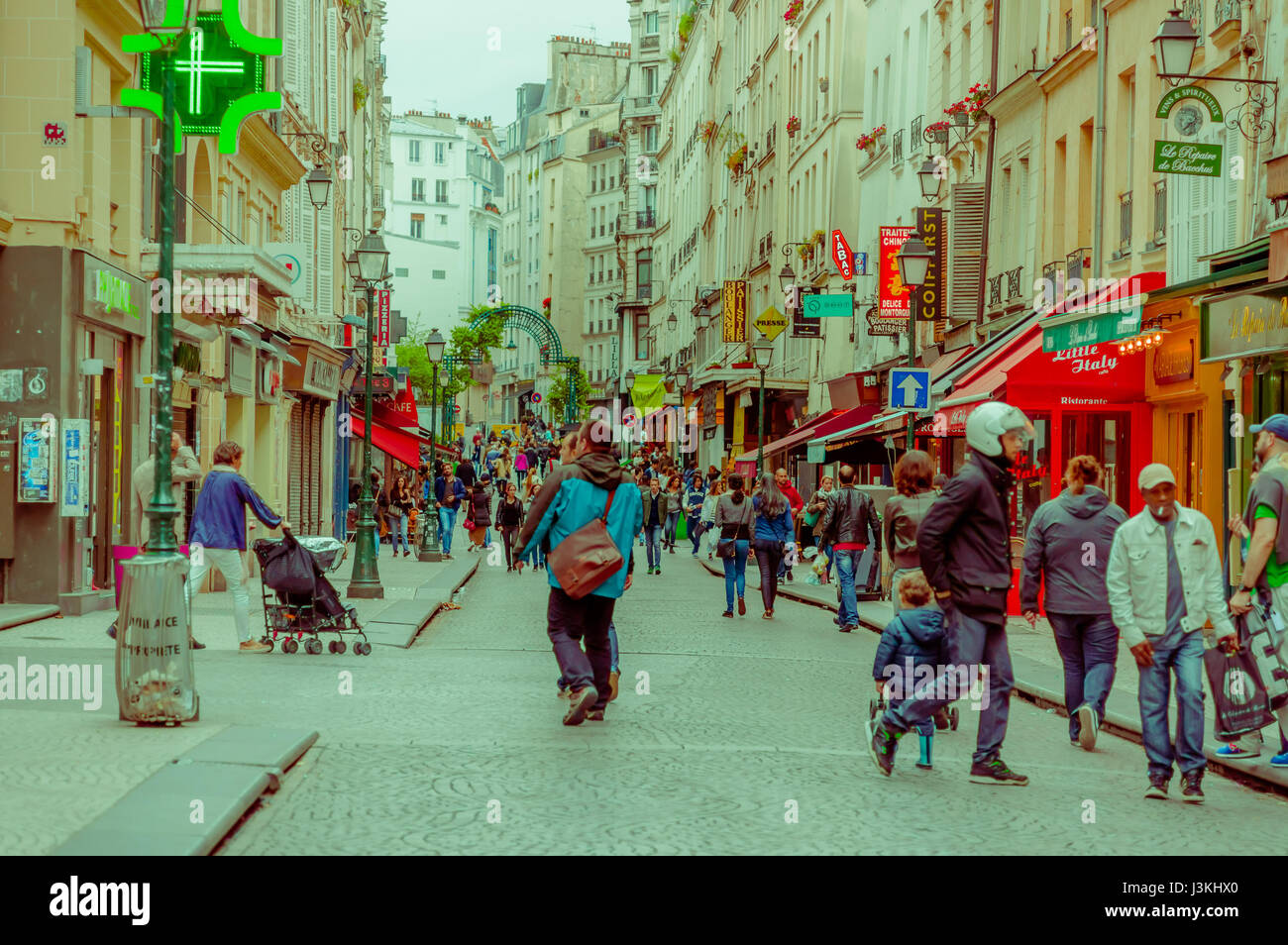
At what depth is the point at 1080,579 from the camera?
426 inches

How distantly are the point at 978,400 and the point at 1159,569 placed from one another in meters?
11.0

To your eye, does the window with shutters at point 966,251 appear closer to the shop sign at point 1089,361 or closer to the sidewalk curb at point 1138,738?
the shop sign at point 1089,361

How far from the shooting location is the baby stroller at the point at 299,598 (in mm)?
15117

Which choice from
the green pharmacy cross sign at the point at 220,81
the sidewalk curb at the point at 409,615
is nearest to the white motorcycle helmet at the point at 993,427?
the sidewalk curb at the point at 409,615

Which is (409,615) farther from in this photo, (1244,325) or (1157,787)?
(1157,787)

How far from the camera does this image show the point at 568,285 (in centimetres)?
12838

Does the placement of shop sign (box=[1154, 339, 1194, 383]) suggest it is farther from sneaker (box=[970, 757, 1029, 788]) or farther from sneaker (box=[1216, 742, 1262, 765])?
sneaker (box=[970, 757, 1029, 788])

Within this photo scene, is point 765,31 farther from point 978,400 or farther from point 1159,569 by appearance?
point 1159,569

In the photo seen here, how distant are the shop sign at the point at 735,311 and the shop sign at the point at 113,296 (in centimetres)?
3689

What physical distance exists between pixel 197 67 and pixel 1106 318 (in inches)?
403

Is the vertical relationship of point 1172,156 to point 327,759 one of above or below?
above

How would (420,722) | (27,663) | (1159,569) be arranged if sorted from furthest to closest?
1. (27,663)
2. (420,722)
3. (1159,569)

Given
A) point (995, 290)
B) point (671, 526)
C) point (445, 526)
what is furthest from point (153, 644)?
point (671, 526)
